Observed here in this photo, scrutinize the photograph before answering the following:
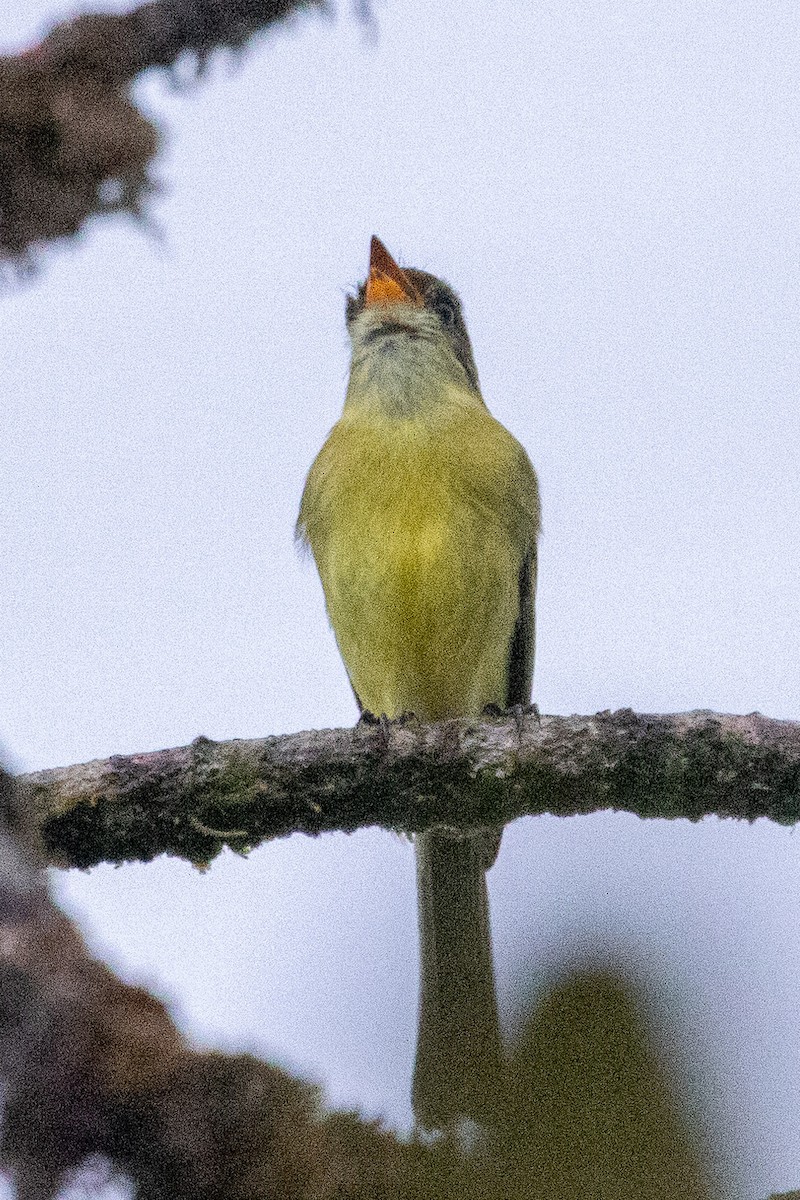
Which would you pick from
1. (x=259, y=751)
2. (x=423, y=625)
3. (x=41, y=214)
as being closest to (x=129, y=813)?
(x=259, y=751)

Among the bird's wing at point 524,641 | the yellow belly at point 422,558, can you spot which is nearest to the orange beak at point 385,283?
the yellow belly at point 422,558

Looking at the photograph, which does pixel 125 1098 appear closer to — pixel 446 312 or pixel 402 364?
pixel 402 364

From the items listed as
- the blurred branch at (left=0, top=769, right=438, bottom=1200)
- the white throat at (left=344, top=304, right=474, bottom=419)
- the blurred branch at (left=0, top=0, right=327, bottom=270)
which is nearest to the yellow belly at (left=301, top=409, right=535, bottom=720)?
the white throat at (left=344, top=304, right=474, bottom=419)

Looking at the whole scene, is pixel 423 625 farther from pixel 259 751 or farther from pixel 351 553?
pixel 259 751

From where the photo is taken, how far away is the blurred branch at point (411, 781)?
3.08 metres

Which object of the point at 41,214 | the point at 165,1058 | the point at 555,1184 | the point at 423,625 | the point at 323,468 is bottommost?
the point at 555,1184

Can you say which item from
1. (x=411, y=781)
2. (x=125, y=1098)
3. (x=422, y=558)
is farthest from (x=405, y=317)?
(x=125, y=1098)

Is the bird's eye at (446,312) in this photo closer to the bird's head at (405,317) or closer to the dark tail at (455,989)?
the bird's head at (405,317)

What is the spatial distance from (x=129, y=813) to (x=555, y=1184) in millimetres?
2082

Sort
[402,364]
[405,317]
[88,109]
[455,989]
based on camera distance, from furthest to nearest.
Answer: [405,317]
[402,364]
[455,989]
[88,109]

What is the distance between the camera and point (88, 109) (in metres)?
1.57

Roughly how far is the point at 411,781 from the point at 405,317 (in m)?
2.71

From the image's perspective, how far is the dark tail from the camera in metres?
1.96

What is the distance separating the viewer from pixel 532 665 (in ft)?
16.5
